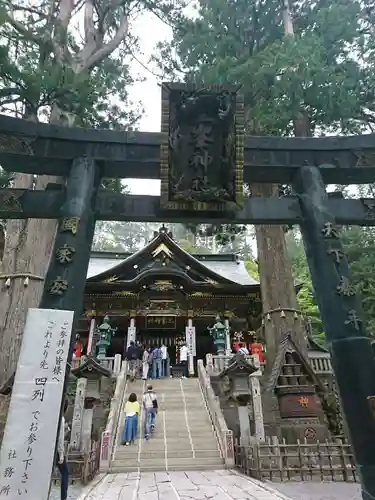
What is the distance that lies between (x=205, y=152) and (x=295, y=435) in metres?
8.41

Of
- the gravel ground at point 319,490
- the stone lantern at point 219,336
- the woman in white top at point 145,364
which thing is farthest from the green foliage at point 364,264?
the gravel ground at point 319,490

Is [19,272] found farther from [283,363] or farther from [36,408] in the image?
[283,363]

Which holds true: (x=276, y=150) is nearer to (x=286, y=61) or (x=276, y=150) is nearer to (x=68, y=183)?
(x=68, y=183)

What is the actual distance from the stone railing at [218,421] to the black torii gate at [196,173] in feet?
18.6

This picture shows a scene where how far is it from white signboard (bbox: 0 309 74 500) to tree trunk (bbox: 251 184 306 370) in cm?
900

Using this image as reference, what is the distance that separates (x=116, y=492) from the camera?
613 centimetres

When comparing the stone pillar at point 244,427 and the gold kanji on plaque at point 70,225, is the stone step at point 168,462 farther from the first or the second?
the gold kanji on plaque at point 70,225

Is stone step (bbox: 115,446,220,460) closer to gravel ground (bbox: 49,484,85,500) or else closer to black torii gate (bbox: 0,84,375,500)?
gravel ground (bbox: 49,484,85,500)

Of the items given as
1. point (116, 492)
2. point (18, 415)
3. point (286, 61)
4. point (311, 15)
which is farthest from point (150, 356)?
point (311, 15)

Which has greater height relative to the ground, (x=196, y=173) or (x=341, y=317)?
(x=196, y=173)

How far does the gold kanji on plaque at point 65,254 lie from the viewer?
4180 millimetres

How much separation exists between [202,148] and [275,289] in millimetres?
8375

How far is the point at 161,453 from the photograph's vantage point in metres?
8.96

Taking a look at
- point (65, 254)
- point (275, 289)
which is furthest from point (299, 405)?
point (65, 254)
